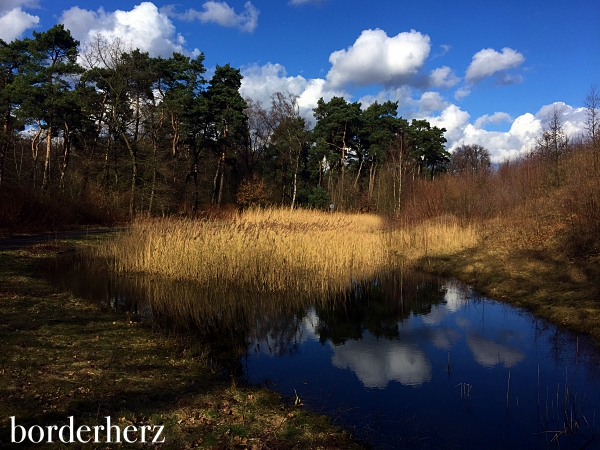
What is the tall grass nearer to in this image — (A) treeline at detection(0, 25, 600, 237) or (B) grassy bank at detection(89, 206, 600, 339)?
(B) grassy bank at detection(89, 206, 600, 339)

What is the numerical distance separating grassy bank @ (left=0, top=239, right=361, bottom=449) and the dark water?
0.56 m

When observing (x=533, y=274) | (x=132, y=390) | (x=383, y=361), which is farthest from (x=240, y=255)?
(x=533, y=274)

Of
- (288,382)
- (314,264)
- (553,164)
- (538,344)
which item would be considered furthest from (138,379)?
(553,164)

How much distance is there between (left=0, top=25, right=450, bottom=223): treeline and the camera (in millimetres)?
22203

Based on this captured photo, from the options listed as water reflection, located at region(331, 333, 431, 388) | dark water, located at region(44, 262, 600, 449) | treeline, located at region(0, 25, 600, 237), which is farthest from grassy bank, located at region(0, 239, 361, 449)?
treeline, located at region(0, 25, 600, 237)

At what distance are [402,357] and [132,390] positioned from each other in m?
3.50

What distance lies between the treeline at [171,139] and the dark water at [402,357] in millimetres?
13079

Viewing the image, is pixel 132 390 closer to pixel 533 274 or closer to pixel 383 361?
pixel 383 361

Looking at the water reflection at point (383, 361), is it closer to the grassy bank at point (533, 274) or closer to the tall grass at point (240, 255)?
the grassy bank at point (533, 274)

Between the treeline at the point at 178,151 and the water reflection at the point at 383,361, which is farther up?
the treeline at the point at 178,151

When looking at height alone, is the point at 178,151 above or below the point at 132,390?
above

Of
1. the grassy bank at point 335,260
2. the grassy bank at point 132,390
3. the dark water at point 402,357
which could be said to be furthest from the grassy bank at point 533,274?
the grassy bank at point 132,390

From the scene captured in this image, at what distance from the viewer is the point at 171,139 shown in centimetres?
3028

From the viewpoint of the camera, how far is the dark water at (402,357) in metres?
3.86
